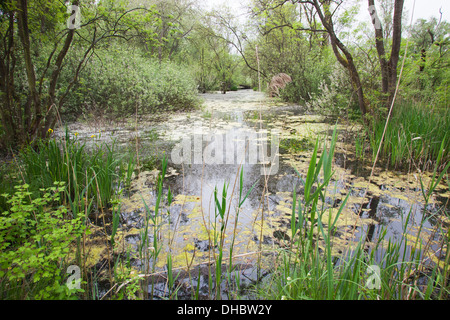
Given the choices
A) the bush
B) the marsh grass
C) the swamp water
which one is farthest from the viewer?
the bush

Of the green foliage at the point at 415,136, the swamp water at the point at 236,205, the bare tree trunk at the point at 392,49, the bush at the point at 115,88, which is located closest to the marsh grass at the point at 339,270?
the swamp water at the point at 236,205

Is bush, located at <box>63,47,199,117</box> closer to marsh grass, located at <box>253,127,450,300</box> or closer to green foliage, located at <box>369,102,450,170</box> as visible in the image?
green foliage, located at <box>369,102,450,170</box>

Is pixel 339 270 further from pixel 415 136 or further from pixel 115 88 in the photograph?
pixel 115 88

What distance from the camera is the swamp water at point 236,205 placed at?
4.99 feet

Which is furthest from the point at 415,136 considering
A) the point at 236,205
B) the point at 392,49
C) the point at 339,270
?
the point at 339,270

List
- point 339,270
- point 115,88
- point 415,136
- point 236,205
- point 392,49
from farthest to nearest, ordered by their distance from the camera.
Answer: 1. point 115,88
2. point 392,49
3. point 415,136
4. point 236,205
5. point 339,270

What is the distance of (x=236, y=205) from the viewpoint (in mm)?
2258

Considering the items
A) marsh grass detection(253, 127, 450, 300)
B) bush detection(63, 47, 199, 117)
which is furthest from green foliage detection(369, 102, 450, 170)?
bush detection(63, 47, 199, 117)

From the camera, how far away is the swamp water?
1.52 m

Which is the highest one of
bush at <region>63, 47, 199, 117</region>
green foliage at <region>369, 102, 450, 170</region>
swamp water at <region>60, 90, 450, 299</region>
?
A: bush at <region>63, 47, 199, 117</region>

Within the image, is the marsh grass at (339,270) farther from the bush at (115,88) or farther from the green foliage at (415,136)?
the bush at (115,88)

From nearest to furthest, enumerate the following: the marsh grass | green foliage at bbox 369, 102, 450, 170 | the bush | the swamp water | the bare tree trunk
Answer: the marsh grass
the swamp water
green foliage at bbox 369, 102, 450, 170
the bare tree trunk
the bush
